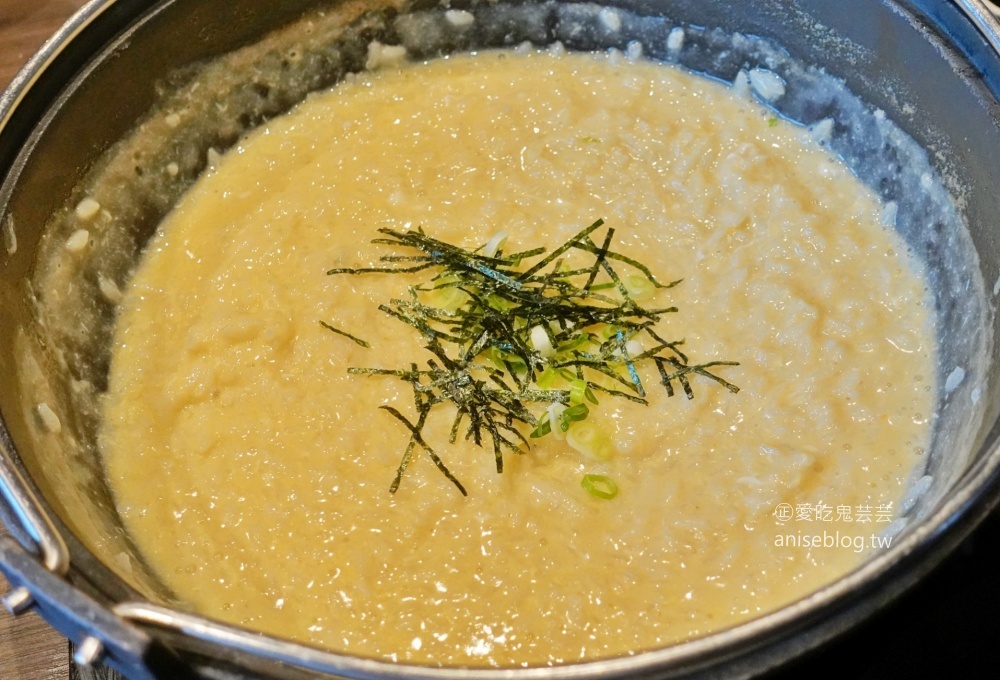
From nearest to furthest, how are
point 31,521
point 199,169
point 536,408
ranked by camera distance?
point 31,521, point 536,408, point 199,169

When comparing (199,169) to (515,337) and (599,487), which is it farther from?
(599,487)

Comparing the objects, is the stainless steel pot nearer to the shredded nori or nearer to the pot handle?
the pot handle

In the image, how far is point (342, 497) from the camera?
181 cm

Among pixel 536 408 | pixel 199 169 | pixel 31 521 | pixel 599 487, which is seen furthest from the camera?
pixel 199 169

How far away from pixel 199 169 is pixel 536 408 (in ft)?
4.46

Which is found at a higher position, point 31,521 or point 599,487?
point 599,487

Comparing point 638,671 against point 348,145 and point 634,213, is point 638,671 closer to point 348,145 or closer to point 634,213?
point 634,213

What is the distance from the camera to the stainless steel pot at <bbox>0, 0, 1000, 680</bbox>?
3.85 ft

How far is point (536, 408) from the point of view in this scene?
1.93 m

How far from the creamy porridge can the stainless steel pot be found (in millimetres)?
89

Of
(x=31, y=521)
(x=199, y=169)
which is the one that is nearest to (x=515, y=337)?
(x=31, y=521)

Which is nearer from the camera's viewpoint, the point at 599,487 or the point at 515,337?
the point at 599,487

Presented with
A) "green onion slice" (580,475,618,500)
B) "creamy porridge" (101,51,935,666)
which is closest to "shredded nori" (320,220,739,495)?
"creamy porridge" (101,51,935,666)

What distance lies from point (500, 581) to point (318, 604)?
1.24ft
